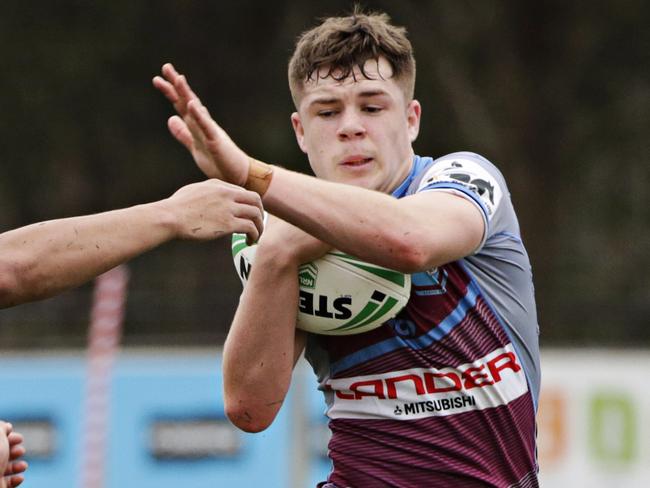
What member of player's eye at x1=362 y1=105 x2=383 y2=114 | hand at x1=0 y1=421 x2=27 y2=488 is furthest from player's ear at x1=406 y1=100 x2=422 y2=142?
hand at x1=0 y1=421 x2=27 y2=488

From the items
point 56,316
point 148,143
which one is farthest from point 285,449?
point 148,143

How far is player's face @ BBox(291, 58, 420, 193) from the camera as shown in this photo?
4.20 metres

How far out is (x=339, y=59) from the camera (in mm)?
4227

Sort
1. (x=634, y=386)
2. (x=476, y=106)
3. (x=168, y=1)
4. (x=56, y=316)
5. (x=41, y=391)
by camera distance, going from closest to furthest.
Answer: (x=634, y=386) → (x=41, y=391) → (x=56, y=316) → (x=476, y=106) → (x=168, y=1)

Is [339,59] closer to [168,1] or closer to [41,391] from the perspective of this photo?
[41,391]

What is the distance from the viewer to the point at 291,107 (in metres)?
20.8

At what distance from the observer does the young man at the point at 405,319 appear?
Result: 416 centimetres

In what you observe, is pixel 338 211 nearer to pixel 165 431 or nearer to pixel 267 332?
pixel 267 332

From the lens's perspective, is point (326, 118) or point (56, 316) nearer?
point (326, 118)

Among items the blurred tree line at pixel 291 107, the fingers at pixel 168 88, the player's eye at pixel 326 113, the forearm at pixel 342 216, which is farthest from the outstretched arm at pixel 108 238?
the blurred tree line at pixel 291 107

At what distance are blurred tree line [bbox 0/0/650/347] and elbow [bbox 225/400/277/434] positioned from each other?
10954 mm

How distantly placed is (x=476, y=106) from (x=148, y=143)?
18.0ft

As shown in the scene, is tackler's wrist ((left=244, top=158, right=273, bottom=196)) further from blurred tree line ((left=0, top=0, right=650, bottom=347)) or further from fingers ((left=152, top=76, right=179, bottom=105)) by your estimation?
blurred tree line ((left=0, top=0, right=650, bottom=347))

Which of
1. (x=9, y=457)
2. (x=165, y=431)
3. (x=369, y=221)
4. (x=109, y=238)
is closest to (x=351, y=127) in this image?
(x=369, y=221)
